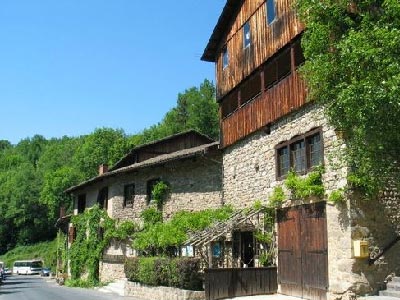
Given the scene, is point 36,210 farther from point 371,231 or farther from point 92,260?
point 371,231

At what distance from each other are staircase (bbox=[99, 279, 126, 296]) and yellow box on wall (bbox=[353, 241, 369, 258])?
43.4 feet

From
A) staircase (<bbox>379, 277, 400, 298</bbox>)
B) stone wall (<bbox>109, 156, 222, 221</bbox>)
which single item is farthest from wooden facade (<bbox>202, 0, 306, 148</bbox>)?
staircase (<bbox>379, 277, 400, 298</bbox>)

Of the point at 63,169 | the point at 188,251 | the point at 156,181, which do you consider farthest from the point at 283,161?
the point at 63,169

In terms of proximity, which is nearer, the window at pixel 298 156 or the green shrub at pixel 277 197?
the window at pixel 298 156

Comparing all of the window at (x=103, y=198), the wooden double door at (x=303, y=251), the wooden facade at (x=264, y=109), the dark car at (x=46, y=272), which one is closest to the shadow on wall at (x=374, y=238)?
the wooden double door at (x=303, y=251)

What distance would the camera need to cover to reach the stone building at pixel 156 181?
24.9 m

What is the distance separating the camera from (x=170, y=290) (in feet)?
61.0

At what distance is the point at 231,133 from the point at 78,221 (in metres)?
16.1

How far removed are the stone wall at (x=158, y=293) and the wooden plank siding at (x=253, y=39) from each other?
353 inches

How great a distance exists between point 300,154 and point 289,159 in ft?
1.93

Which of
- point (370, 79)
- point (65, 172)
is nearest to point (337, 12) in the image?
point (370, 79)

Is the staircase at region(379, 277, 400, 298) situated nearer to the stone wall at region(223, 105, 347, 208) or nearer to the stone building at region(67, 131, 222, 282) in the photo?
the stone wall at region(223, 105, 347, 208)

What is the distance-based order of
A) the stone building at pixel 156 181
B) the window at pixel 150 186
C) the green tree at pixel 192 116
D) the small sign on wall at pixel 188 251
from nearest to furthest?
the small sign on wall at pixel 188 251, the stone building at pixel 156 181, the window at pixel 150 186, the green tree at pixel 192 116

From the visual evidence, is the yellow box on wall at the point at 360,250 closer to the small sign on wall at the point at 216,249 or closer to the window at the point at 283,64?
the window at the point at 283,64
